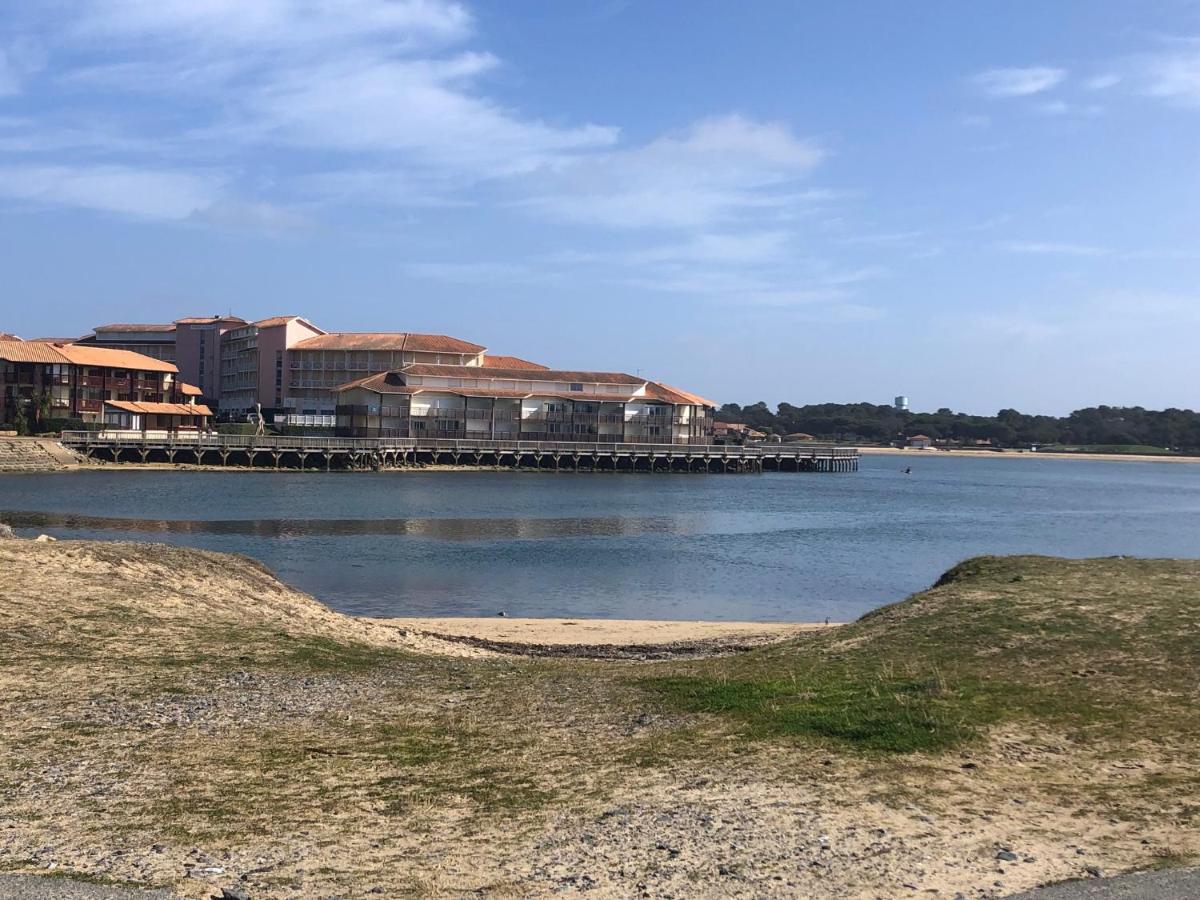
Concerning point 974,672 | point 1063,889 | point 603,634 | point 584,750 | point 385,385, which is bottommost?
point 603,634

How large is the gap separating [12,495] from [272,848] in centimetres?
5611

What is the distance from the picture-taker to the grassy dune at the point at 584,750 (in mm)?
6656

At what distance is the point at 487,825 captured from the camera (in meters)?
7.21

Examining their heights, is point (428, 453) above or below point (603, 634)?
above

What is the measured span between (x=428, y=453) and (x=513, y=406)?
11878mm

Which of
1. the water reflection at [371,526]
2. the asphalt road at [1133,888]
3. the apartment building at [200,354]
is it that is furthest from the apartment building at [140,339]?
the asphalt road at [1133,888]

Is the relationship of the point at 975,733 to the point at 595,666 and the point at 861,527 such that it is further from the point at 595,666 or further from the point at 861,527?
the point at 861,527

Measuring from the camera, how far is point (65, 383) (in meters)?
88.5

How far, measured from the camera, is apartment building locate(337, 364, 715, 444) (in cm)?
10119

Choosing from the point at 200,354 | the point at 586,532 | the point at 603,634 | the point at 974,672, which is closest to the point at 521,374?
the point at 200,354

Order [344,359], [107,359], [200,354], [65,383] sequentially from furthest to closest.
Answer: [200,354] → [344,359] → [107,359] → [65,383]

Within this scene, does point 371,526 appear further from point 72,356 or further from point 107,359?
point 107,359

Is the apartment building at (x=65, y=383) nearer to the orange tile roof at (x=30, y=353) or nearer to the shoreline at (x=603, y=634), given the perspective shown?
the orange tile roof at (x=30, y=353)

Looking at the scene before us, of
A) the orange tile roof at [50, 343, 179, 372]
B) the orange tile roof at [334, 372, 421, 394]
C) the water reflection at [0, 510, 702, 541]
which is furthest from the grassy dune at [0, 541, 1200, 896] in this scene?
the orange tile roof at [334, 372, 421, 394]
